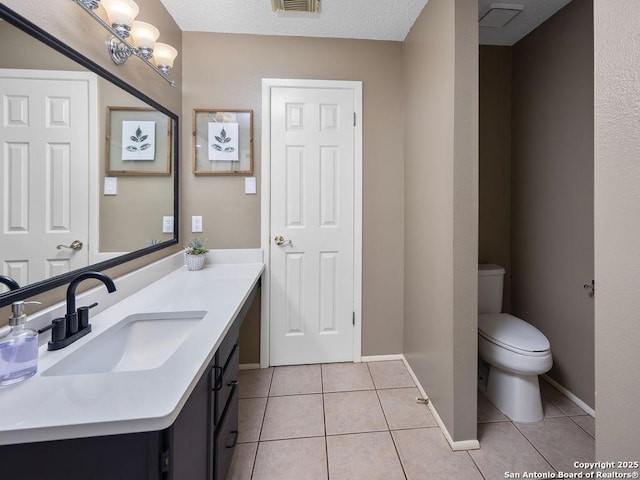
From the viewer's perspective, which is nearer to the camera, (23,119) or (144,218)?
(23,119)

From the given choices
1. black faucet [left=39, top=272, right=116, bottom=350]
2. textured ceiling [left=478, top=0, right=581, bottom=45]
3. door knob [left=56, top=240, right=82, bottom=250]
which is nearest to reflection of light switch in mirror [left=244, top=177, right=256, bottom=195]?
door knob [left=56, top=240, right=82, bottom=250]

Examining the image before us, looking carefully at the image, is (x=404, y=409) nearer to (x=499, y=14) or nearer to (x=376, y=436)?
(x=376, y=436)

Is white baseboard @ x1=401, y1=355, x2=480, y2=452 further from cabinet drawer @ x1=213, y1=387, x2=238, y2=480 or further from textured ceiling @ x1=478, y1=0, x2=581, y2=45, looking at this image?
textured ceiling @ x1=478, y1=0, x2=581, y2=45

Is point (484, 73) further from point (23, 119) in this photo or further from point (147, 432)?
point (147, 432)

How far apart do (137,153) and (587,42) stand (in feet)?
8.72

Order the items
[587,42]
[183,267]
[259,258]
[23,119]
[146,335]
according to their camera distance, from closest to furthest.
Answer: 1. [23,119]
2. [146,335]
3. [587,42]
4. [183,267]
5. [259,258]

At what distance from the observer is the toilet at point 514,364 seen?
5.25 feet

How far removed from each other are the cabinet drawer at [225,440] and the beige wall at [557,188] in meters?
2.05

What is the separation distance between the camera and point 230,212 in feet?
7.17

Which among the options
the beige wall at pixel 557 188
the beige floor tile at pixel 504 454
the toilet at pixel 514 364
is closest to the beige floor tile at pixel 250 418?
the beige floor tile at pixel 504 454

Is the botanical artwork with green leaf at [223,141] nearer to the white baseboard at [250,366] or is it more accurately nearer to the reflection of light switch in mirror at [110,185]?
the reflection of light switch in mirror at [110,185]

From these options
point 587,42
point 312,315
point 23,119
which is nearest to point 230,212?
point 312,315

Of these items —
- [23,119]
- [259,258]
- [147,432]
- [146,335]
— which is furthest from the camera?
[259,258]

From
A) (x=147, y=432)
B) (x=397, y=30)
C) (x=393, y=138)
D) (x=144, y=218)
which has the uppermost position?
(x=397, y=30)
